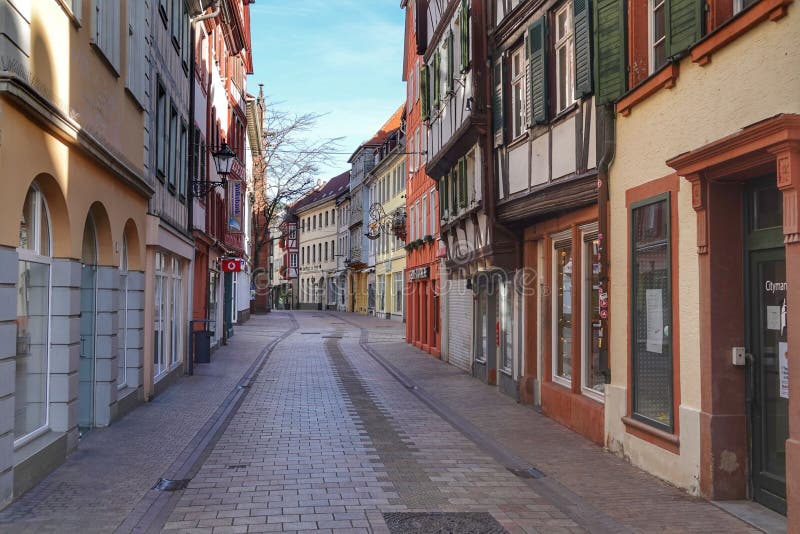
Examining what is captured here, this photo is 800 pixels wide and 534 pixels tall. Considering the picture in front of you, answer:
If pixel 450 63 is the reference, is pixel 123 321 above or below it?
below

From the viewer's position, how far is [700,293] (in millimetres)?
7984

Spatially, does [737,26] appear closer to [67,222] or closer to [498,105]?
[67,222]

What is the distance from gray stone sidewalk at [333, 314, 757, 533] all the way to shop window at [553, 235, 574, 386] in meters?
0.80

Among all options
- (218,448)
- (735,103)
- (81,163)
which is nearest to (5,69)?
(81,163)

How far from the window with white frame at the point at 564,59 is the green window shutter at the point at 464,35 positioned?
458cm

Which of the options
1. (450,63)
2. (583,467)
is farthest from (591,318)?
(450,63)

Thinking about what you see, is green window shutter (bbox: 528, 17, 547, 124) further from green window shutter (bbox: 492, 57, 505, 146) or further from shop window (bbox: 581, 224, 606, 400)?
shop window (bbox: 581, 224, 606, 400)

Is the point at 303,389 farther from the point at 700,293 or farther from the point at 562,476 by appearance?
the point at 700,293

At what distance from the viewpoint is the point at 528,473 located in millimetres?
9109

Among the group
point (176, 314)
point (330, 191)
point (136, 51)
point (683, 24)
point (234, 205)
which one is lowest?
point (176, 314)

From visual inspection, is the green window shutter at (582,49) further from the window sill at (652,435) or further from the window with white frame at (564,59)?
the window sill at (652,435)

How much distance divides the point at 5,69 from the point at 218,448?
515 centimetres

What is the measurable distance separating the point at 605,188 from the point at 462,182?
9.29 m

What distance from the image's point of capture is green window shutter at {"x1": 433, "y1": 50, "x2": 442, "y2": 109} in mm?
21703
